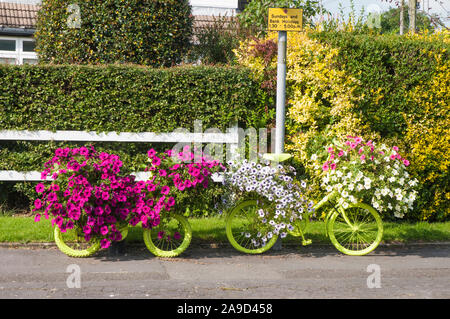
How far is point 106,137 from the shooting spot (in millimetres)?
8945

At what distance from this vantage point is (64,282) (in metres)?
5.62

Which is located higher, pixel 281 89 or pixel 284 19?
pixel 284 19

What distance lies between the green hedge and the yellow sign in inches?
72.9

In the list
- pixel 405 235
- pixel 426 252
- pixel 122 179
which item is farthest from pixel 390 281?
pixel 122 179

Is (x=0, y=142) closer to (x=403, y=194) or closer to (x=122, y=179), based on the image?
(x=122, y=179)

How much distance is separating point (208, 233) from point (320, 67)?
3284 millimetres

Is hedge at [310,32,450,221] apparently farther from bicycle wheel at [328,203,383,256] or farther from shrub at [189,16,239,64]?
shrub at [189,16,239,64]

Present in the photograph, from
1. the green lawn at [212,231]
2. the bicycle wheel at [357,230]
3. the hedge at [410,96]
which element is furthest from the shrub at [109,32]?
the bicycle wheel at [357,230]

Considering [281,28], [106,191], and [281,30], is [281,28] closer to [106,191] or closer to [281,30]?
[281,30]

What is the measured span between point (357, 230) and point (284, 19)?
296 centimetres

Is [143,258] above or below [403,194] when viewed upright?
below

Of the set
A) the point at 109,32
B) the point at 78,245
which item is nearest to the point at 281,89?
the point at 78,245

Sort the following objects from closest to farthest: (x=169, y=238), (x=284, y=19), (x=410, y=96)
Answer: (x=169, y=238)
(x=284, y=19)
(x=410, y=96)

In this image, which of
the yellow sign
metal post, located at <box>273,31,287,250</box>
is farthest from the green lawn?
the yellow sign
